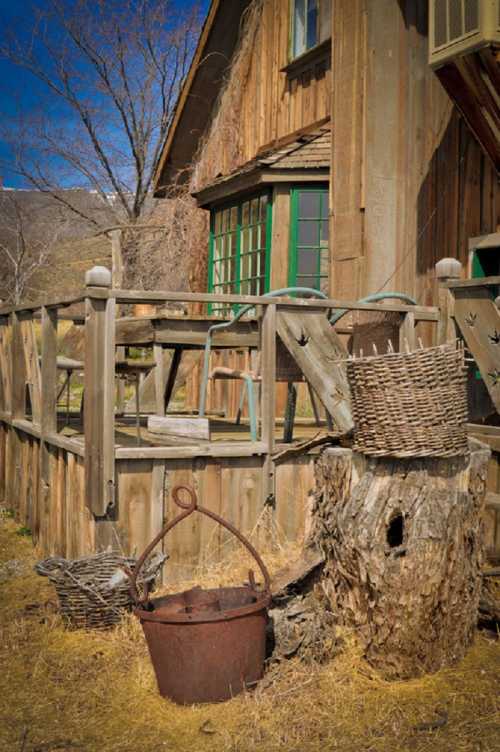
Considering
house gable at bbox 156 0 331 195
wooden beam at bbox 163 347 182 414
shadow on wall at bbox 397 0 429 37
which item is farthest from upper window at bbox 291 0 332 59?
wooden beam at bbox 163 347 182 414

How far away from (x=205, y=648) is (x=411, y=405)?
1.71 meters

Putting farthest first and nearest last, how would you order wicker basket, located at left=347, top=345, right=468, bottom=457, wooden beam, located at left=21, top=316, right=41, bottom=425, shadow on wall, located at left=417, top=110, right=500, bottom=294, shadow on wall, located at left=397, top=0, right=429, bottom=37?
1. shadow on wall, located at left=397, top=0, right=429, bottom=37
2. shadow on wall, located at left=417, top=110, right=500, bottom=294
3. wooden beam, located at left=21, top=316, right=41, bottom=425
4. wicker basket, located at left=347, top=345, right=468, bottom=457

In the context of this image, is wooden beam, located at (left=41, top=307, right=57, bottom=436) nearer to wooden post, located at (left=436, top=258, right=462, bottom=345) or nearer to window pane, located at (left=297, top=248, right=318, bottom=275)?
wooden post, located at (left=436, top=258, right=462, bottom=345)

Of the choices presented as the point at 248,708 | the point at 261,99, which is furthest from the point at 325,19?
the point at 248,708

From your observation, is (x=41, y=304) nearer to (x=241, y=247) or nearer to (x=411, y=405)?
(x=411, y=405)

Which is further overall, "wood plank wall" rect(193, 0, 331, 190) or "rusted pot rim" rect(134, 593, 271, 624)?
"wood plank wall" rect(193, 0, 331, 190)

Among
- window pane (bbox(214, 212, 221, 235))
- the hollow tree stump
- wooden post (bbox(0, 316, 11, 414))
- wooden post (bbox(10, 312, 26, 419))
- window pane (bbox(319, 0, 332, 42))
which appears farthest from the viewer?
window pane (bbox(214, 212, 221, 235))

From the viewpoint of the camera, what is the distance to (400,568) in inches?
174

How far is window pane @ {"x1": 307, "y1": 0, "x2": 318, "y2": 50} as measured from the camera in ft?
36.0

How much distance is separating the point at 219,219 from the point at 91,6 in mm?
15335

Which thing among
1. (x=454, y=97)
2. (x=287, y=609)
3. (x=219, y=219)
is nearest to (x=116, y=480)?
(x=287, y=609)

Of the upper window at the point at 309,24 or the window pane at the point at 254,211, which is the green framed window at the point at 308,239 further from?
the upper window at the point at 309,24

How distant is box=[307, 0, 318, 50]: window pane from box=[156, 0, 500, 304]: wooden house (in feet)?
0.07

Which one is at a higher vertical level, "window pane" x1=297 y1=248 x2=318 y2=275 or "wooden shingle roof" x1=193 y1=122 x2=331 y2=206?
"wooden shingle roof" x1=193 y1=122 x2=331 y2=206
